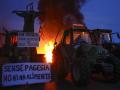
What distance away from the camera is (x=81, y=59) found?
49.4ft

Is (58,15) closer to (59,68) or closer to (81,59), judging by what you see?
(59,68)

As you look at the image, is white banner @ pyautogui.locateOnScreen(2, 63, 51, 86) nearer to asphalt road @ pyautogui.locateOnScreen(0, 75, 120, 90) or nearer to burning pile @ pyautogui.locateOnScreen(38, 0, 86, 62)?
asphalt road @ pyautogui.locateOnScreen(0, 75, 120, 90)

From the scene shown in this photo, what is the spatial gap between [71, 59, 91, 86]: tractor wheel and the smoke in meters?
17.8

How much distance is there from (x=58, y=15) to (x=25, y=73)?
784 inches

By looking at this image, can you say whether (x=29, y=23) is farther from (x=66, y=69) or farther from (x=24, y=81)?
(x=24, y=81)

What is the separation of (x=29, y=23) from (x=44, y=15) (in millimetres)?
4149

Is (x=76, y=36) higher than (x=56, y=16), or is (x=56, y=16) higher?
(x=56, y=16)

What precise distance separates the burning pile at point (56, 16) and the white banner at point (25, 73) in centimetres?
1728

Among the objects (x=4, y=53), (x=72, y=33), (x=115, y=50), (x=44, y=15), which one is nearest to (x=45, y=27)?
(x=44, y=15)

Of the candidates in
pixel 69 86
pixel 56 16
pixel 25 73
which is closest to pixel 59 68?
pixel 69 86

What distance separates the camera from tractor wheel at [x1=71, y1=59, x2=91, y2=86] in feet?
47.9

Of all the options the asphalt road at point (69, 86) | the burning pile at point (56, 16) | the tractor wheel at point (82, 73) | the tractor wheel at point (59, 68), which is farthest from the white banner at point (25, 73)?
the burning pile at point (56, 16)

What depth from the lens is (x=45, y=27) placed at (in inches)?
1342

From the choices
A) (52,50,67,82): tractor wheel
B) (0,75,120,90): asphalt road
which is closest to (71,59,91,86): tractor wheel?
(0,75,120,90): asphalt road
